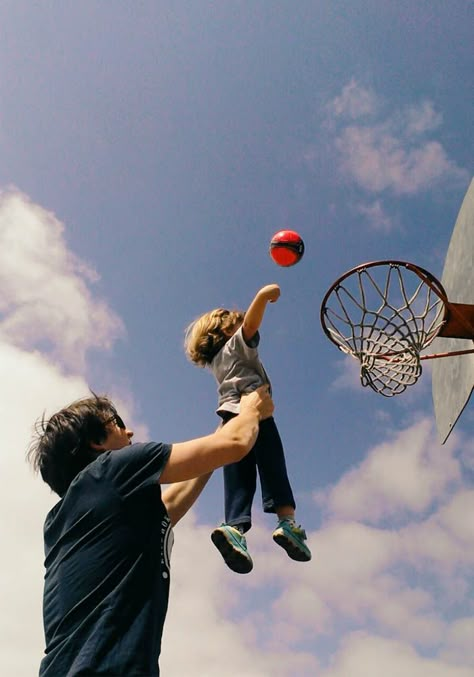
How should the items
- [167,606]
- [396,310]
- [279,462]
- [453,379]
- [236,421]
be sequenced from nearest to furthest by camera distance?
[167,606] < [236,421] < [279,462] < [396,310] < [453,379]

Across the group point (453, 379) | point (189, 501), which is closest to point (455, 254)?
point (453, 379)

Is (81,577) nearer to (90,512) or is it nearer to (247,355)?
(90,512)

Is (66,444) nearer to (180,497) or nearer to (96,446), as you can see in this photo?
(96,446)

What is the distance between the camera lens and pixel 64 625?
2168mm

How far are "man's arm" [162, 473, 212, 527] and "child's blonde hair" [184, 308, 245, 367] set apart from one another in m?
1.32

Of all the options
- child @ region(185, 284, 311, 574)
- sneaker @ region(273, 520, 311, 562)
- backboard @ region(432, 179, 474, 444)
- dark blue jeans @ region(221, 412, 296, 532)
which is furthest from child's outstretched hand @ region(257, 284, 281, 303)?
backboard @ region(432, 179, 474, 444)

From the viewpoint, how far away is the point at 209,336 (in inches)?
172

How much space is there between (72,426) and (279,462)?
5.51ft

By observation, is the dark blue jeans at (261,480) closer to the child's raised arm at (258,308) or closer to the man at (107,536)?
the child's raised arm at (258,308)

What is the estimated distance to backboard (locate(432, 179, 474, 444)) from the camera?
7.11 metres

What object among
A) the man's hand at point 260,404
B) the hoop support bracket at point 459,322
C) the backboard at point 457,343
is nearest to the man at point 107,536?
the man's hand at point 260,404

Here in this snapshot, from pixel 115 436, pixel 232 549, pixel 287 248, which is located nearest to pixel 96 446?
pixel 115 436

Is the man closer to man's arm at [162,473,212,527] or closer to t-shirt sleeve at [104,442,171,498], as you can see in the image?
t-shirt sleeve at [104,442,171,498]

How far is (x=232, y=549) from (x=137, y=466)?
1.49 m
